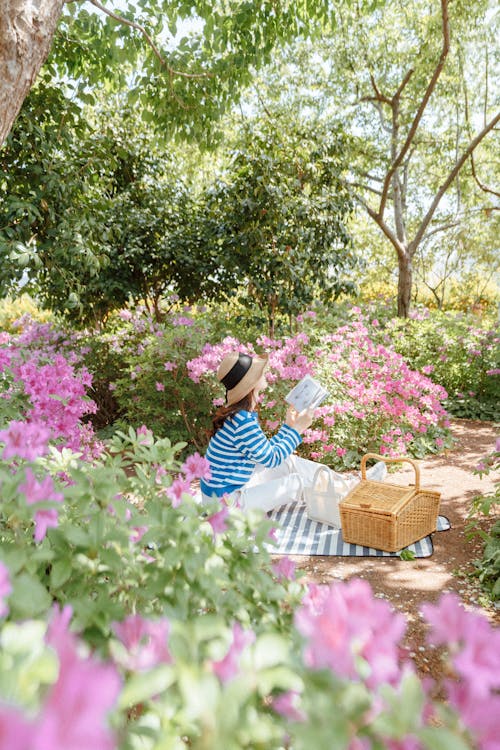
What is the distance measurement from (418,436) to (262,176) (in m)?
3.37

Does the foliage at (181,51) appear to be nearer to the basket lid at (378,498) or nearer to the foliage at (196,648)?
the basket lid at (378,498)

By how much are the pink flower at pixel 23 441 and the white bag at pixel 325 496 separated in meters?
3.07

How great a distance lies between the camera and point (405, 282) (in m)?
9.50

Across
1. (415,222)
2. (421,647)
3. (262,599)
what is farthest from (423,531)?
(415,222)

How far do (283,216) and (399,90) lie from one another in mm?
4670

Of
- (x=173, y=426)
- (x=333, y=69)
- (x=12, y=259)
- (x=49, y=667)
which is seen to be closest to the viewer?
(x=49, y=667)

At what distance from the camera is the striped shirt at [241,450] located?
3301mm

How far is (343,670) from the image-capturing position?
542 mm

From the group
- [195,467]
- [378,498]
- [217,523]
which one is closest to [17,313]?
[378,498]

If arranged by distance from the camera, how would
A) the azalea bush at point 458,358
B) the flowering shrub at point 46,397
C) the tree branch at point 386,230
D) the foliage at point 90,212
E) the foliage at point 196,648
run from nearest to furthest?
the foliage at point 196,648
the flowering shrub at point 46,397
the foliage at point 90,212
the azalea bush at point 458,358
the tree branch at point 386,230

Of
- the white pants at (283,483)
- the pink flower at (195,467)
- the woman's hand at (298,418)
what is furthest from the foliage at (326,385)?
the pink flower at (195,467)

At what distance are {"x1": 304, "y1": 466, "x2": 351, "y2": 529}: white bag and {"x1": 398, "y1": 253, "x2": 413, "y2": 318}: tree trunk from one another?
240 inches

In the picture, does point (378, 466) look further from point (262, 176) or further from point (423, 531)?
point (262, 176)

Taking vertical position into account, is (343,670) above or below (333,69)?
below
